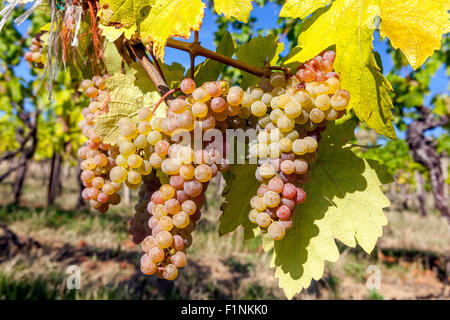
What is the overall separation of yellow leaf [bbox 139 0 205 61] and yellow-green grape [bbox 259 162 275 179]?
25 cm

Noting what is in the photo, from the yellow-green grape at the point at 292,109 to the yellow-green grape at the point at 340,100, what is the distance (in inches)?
2.3

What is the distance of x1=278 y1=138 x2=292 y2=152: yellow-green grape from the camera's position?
0.56 m

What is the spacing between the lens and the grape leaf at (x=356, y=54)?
1.72ft

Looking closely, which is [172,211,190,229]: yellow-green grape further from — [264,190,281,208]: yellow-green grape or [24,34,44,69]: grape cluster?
[24,34,44,69]: grape cluster

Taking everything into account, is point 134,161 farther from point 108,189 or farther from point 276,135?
point 276,135


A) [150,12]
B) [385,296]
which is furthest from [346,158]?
[385,296]

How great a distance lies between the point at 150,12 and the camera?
20.6 inches

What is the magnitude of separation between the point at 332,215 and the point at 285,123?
0.75 feet

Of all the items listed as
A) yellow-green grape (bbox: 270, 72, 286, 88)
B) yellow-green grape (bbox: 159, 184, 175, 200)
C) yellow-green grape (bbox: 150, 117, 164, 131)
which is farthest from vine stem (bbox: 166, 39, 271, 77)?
yellow-green grape (bbox: 159, 184, 175, 200)

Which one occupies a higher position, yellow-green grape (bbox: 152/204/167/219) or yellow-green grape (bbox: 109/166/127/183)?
yellow-green grape (bbox: 109/166/127/183)

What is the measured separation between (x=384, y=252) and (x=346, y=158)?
5.89m

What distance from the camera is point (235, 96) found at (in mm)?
540

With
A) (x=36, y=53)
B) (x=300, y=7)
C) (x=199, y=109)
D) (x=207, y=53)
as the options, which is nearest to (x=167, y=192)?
(x=199, y=109)
